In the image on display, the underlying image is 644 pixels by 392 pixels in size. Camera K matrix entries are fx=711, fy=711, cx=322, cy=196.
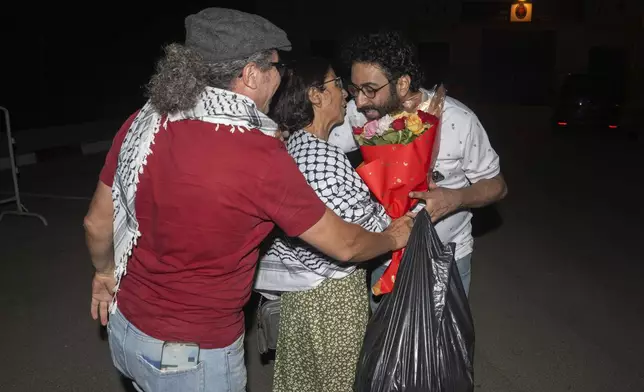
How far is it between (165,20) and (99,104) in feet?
14.0

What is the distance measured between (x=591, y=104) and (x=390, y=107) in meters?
15.8

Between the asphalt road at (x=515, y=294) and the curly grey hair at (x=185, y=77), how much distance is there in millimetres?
2687

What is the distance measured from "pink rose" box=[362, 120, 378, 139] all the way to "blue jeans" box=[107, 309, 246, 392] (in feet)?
3.37

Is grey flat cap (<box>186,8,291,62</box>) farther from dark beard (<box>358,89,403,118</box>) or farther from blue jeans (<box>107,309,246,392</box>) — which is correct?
dark beard (<box>358,89,403,118</box>)

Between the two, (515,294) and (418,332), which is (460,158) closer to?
(418,332)

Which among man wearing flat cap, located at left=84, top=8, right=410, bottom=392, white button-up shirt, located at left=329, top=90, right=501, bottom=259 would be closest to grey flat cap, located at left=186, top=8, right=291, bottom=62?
man wearing flat cap, located at left=84, top=8, right=410, bottom=392

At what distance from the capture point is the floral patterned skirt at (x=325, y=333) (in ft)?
9.12

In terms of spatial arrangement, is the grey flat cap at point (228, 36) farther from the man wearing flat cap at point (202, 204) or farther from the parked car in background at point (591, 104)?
the parked car in background at point (591, 104)

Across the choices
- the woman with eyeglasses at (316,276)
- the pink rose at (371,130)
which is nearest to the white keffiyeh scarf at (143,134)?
the woman with eyeglasses at (316,276)

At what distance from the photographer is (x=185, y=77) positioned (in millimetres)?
2072

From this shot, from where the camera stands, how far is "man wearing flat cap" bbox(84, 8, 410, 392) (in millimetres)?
2047

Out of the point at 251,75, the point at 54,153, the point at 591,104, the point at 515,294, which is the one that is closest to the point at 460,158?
the point at 251,75

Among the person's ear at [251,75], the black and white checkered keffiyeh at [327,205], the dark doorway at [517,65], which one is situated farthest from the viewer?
the dark doorway at [517,65]

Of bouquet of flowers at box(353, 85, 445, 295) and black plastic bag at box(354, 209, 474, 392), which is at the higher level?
bouquet of flowers at box(353, 85, 445, 295)
